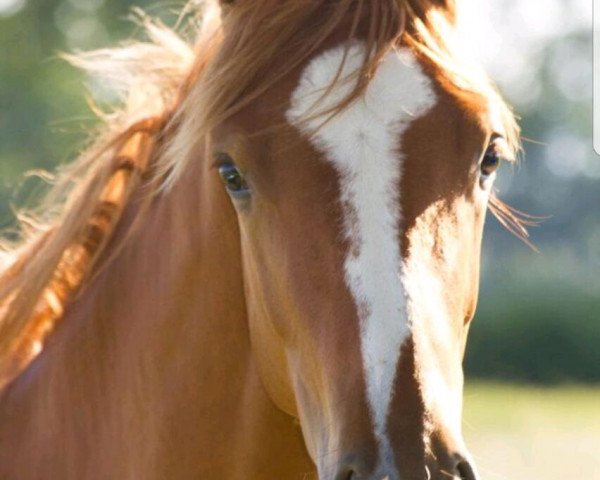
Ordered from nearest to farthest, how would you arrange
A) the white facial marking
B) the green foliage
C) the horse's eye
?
the white facial marking
the horse's eye
the green foliage

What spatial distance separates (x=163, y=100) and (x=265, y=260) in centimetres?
88

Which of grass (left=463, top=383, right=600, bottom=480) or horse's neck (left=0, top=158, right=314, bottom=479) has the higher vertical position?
horse's neck (left=0, top=158, right=314, bottom=479)

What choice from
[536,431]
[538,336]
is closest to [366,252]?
[536,431]

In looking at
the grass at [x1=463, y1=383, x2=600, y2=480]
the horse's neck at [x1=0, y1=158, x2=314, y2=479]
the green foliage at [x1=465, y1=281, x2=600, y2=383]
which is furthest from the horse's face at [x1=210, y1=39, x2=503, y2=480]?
the green foliage at [x1=465, y1=281, x2=600, y2=383]

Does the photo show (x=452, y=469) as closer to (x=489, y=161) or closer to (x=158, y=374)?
(x=489, y=161)

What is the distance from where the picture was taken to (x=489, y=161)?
3.25 m

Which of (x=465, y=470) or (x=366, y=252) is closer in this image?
(x=465, y=470)

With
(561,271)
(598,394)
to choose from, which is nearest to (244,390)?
(598,394)

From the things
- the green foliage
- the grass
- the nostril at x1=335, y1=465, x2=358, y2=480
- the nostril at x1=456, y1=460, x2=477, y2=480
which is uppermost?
the nostril at x1=335, y1=465, x2=358, y2=480

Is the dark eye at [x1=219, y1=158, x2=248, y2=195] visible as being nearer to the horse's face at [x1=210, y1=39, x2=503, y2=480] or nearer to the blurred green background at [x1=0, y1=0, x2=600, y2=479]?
the horse's face at [x1=210, y1=39, x2=503, y2=480]

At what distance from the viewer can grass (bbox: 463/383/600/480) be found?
12352 millimetres

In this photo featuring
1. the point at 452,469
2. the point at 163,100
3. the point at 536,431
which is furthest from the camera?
the point at 536,431

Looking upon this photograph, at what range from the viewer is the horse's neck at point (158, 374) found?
11.0ft

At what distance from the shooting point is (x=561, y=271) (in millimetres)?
24297
